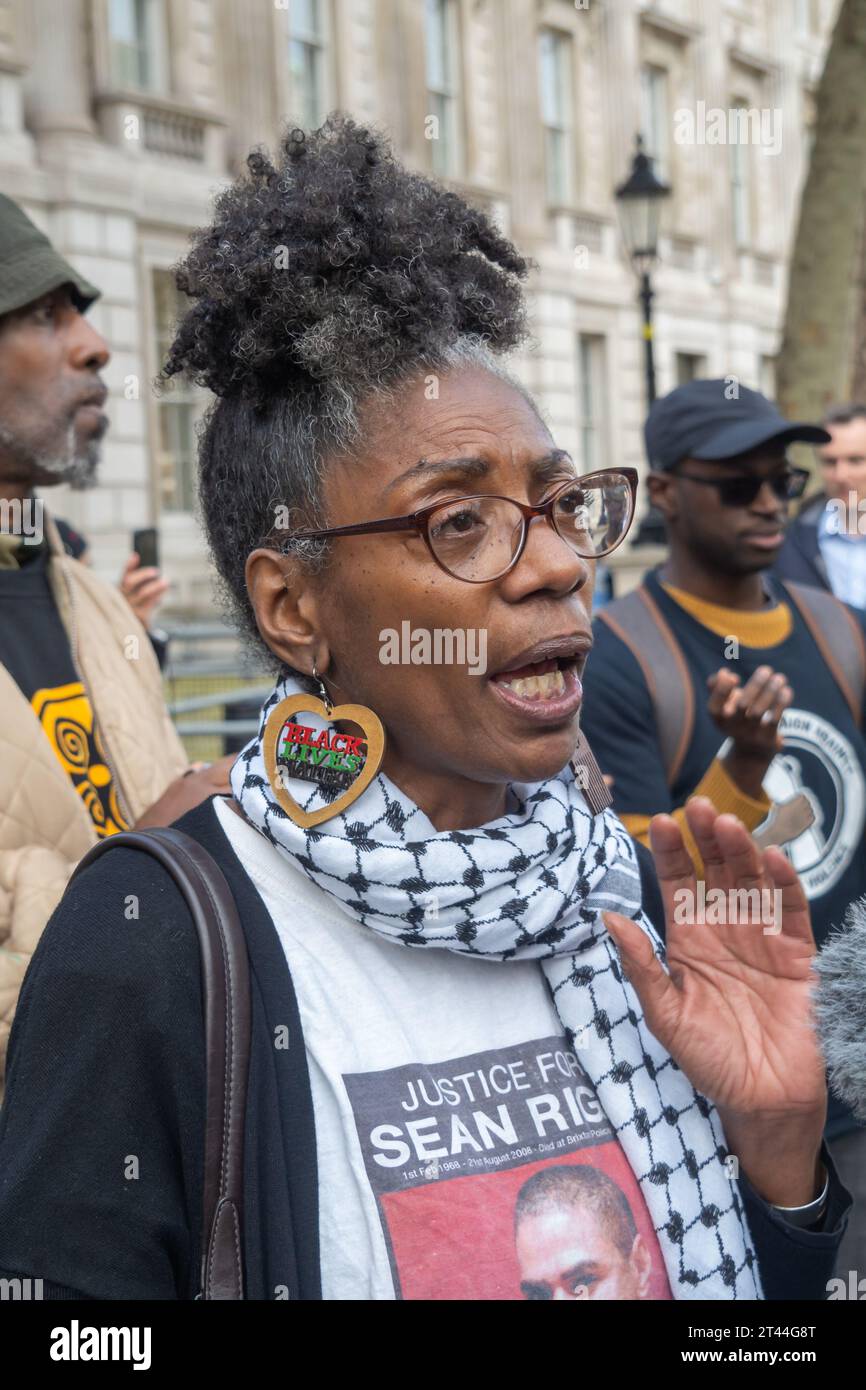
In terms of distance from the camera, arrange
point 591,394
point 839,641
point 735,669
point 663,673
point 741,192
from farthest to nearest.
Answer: point 741,192 → point 591,394 → point 839,641 → point 735,669 → point 663,673

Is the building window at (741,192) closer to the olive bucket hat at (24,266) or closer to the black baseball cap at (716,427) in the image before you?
the black baseball cap at (716,427)

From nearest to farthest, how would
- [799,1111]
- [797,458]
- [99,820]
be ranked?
[799,1111], [99,820], [797,458]

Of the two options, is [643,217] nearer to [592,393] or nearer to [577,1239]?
[592,393]

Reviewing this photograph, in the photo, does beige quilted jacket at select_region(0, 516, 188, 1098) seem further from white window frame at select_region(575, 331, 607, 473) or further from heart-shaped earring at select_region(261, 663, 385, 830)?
white window frame at select_region(575, 331, 607, 473)

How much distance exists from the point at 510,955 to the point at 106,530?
14525 mm

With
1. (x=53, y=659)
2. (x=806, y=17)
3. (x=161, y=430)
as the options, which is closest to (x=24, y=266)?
(x=53, y=659)

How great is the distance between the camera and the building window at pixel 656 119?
86.1 feet

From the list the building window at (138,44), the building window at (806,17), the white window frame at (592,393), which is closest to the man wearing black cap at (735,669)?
the building window at (138,44)

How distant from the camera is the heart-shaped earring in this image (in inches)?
70.1

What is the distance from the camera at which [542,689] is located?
1.80 m

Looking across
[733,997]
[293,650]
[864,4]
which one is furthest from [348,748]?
[864,4]

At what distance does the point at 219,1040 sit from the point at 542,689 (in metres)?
0.55
